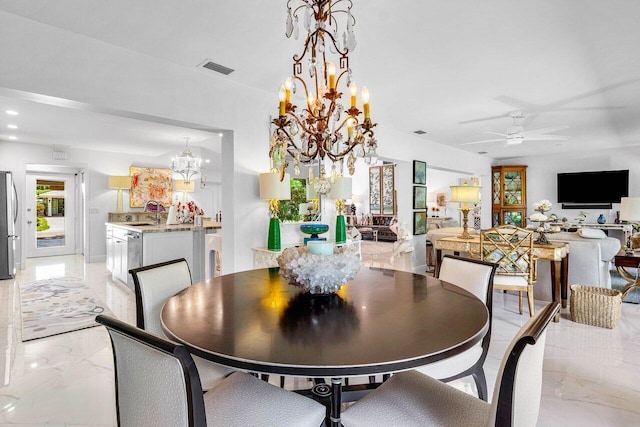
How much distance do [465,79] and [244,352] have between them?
11.0 feet

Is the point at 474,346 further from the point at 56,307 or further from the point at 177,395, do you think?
the point at 56,307

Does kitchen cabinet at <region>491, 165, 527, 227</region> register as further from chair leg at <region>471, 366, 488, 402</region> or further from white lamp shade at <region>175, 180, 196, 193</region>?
chair leg at <region>471, 366, 488, 402</region>

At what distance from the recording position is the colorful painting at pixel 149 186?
7.35 metres

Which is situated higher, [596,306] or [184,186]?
[184,186]

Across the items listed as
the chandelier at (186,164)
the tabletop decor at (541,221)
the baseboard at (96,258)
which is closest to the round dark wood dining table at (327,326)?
the tabletop decor at (541,221)

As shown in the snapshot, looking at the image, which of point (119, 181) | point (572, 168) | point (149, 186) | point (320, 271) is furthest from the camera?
point (572, 168)

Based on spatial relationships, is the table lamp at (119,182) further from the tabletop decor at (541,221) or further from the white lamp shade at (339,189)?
the tabletop decor at (541,221)

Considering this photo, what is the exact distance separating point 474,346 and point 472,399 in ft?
0.58

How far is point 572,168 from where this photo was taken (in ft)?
26.9

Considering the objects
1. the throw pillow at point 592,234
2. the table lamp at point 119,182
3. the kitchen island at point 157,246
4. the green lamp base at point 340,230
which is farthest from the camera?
the table lamp at point 119,182

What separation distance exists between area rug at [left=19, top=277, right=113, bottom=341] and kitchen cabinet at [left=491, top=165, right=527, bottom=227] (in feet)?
28.7

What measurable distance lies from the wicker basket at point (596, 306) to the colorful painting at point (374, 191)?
8.08 metres

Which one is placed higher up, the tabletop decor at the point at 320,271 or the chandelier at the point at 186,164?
the chandelier at the point at 186,164

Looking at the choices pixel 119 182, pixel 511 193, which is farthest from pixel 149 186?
pixel 511 193
